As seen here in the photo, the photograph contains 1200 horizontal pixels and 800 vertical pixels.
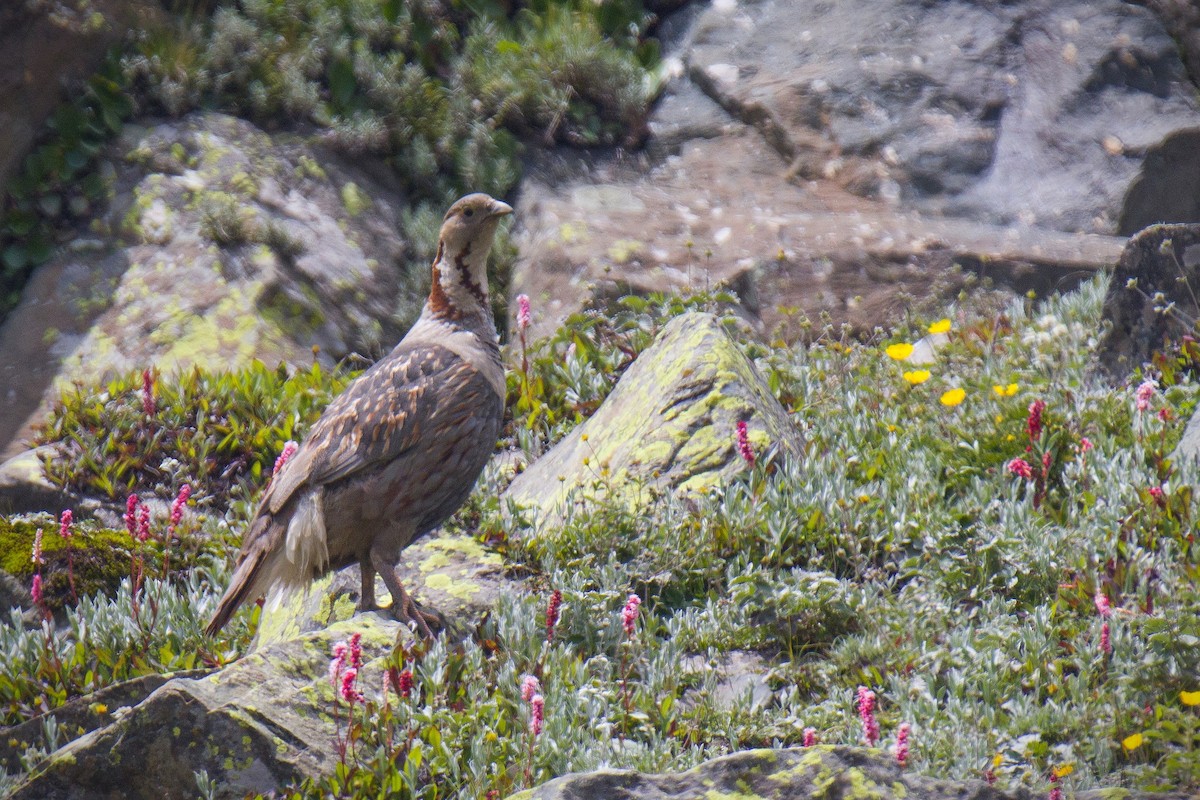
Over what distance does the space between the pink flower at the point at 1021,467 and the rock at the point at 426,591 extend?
244 centimetres

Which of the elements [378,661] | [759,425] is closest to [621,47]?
[759,425]

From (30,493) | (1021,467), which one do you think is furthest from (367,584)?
(1021,467)

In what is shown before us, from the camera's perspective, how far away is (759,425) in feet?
21.4

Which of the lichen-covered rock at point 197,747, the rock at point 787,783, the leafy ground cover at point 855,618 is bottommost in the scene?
the leafy ground cover at point 855,618

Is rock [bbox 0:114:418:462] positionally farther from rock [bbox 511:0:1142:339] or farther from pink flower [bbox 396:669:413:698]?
pink flower [bbox 396:669:413:698]

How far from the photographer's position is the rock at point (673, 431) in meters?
6.31

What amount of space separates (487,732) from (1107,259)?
6.51 meters

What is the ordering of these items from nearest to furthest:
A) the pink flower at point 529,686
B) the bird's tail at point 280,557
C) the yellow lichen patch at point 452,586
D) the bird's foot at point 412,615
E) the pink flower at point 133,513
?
the pink flower at point 529,686 < the pink flower at point 133,513 < the bird's foot at point 412,615 < the bird's tail at point 280,557 < the yellow lichen patch at point 452,586

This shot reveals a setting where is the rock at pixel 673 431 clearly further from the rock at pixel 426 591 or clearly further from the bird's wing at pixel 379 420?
the bird's wing at pixel 379 420

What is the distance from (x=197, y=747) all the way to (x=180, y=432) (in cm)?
378

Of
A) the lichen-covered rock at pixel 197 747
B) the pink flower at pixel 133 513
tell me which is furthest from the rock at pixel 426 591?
the lichen-covered rock at pixel 197 747

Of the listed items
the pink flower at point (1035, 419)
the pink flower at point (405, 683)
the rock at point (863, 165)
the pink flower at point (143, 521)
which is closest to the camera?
the pink flower at point (405, 683)

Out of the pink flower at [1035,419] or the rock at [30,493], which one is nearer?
the pink flower at [1035,419]

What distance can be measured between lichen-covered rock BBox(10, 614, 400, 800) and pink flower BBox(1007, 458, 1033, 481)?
129 inches
